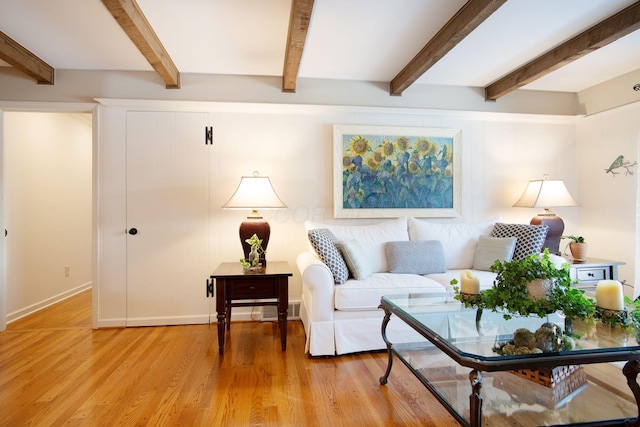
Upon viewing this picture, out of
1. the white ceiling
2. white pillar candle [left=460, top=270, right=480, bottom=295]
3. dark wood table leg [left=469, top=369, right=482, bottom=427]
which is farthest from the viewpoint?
the white ceiling

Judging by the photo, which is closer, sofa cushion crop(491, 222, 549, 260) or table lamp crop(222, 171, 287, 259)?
table lamp crop(222, 171, 287, 259)

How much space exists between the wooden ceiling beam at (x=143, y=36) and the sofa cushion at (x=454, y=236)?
258 centimetres

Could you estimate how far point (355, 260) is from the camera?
2691mm

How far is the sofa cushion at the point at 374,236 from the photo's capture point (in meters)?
3.04

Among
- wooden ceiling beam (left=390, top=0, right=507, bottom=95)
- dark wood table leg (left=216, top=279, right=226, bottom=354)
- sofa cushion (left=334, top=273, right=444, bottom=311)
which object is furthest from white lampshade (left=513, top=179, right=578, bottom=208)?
dark wood table leg (left=216, top=279, right=226, bottom=354)

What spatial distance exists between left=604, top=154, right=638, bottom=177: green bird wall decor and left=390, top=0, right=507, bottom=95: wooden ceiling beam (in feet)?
7.22

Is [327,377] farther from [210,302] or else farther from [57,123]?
[57,123]

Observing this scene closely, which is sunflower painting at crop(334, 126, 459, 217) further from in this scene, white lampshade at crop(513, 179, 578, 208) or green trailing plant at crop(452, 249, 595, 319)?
green trailing plant at crop(452, 249, 595, 319)

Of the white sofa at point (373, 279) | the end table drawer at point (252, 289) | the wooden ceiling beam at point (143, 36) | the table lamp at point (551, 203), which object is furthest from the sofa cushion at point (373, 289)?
the wooden ceiling beam at point (143, 36)

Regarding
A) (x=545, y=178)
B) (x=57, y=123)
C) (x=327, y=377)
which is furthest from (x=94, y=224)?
(x=545, y=178)

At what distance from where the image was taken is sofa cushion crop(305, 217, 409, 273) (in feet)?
9.96

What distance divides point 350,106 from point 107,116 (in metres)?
2.30

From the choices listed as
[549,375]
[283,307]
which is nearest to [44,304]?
[283,307]

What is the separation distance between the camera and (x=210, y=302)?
3.24 metres
